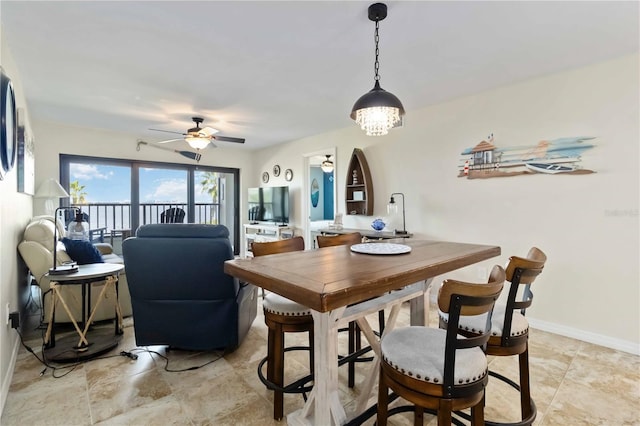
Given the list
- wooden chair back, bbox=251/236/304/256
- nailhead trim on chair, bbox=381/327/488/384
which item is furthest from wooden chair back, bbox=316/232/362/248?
nailhead trim on chair, bbox=381/327/488/384

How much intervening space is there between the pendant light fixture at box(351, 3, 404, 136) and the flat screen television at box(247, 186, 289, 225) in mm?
3985

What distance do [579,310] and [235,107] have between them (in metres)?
4.14

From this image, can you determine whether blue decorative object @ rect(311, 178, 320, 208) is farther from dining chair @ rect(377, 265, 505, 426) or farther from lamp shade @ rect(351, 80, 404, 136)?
dining chair @ rect(377, 265, 505, 426)

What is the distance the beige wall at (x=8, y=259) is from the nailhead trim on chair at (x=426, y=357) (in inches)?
86.9

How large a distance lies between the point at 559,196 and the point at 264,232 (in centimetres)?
491

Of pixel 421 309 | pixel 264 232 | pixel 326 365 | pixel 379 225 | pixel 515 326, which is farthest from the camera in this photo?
pixel 264 232

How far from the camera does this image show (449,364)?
1107 millimetres

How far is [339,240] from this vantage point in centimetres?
240

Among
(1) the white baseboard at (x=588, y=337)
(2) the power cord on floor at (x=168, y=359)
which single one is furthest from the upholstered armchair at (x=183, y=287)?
(1) the white baseboard at (x=588, y=337)

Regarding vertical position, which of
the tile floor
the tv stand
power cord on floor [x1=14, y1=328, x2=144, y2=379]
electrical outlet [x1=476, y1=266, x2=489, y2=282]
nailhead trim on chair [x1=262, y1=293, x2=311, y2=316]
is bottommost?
the tile floor

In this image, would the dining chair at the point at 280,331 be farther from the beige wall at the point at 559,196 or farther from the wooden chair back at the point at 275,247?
the beige wall at the point at 559,196

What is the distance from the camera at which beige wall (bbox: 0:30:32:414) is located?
76.7 inches

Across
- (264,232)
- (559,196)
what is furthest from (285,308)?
(264,232)

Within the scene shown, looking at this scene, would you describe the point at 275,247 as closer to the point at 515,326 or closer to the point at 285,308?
the point at 285,308
